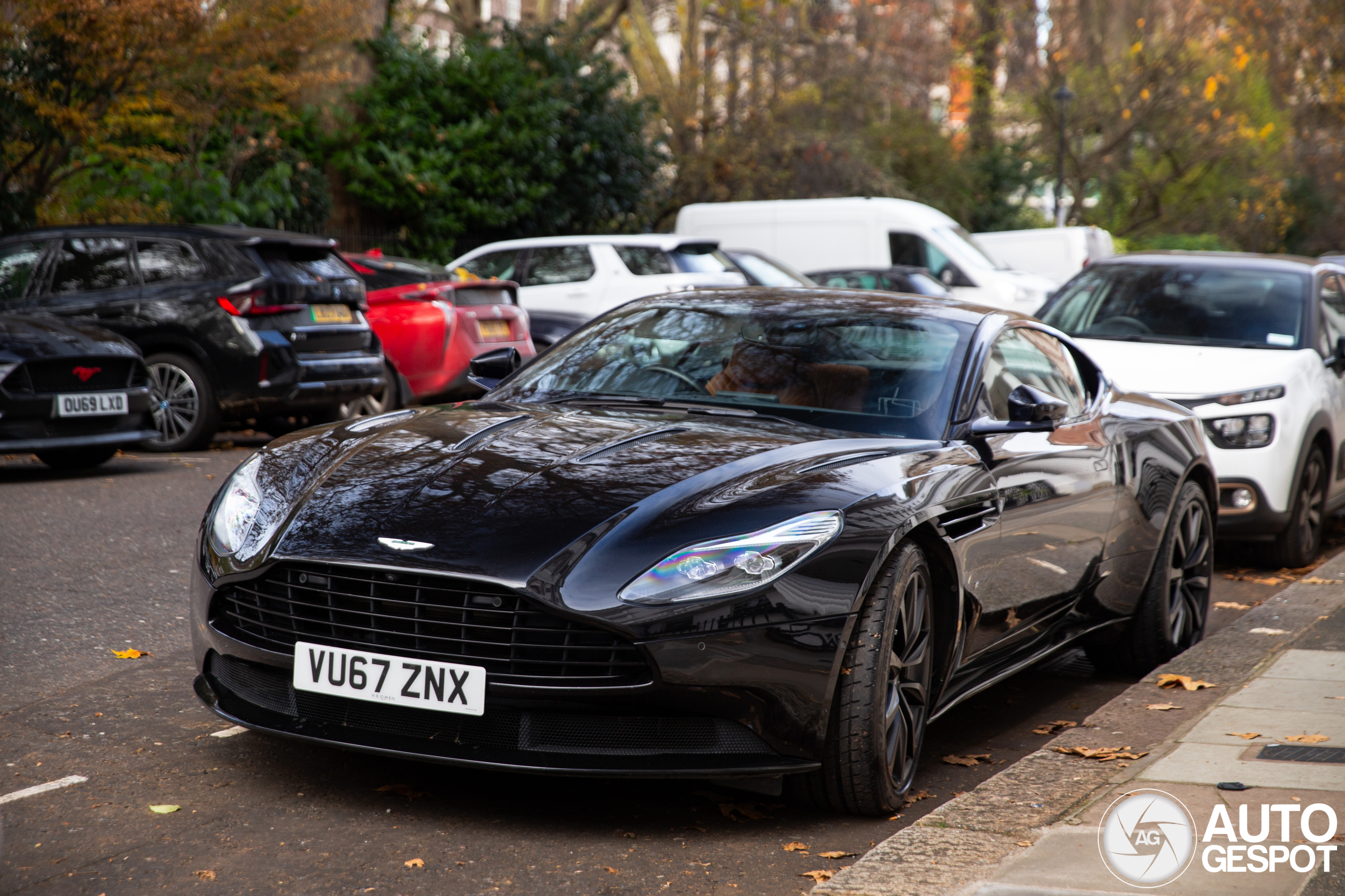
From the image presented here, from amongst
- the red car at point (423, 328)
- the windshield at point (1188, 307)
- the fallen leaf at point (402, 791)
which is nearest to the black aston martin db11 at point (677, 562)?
the fallen leaf at point (402, 791)

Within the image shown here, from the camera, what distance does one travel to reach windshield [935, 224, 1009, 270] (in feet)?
73.1

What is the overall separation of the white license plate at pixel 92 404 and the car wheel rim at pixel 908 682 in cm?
685

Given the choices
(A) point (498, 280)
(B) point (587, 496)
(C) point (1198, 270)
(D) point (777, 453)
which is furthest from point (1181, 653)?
(A) point (498, 280)

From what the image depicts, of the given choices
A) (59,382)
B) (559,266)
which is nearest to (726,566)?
(59,382)

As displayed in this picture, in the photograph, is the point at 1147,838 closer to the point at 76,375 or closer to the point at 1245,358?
the point at 1245,358

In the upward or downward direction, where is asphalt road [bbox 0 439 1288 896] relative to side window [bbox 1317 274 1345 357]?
downward

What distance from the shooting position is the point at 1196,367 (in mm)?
8469

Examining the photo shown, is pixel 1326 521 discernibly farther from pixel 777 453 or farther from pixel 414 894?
pixel 414 894

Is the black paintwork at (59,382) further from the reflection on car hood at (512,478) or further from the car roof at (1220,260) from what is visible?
the car roof at (1220,260)

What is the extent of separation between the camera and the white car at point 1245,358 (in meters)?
8.18

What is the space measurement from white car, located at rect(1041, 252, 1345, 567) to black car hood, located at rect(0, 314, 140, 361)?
19.6 ft

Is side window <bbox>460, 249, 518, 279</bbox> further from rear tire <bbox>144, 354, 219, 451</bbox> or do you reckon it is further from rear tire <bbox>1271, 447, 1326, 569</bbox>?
rear tire <bbox>1271, 447, 1326, 569</bbox>

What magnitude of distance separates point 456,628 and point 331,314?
825 centimetres

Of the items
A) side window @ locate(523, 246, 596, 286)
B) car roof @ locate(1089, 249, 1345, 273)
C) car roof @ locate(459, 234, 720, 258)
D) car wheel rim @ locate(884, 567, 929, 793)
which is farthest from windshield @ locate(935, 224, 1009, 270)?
car wheel rim @ locate(884, 567, 929, 793)
